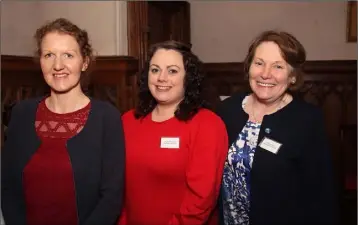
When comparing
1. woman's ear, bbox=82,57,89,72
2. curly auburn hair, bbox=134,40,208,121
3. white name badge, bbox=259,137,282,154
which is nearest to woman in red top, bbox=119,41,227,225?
curly auburn hair, bbox=134,40,208,121

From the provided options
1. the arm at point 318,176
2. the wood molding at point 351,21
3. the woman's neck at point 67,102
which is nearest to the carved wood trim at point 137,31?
the woman's neck at point 67,102

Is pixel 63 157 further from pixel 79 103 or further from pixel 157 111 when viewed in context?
pixel 157 111

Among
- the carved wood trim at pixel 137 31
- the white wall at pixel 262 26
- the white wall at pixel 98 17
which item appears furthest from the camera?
the white wall at pixel 262 26

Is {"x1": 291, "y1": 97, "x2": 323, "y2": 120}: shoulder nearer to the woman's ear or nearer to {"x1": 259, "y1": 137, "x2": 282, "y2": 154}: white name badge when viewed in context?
{"x1": 259, "y1": 137, "x2": 282, "y2": 154}: white name badge

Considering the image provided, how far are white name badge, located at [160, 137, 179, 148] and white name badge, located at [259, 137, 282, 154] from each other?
1.19 ft

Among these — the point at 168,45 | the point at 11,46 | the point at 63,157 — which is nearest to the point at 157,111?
the point at 168,45

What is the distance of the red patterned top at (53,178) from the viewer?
157 cm

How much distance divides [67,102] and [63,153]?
8.7 inches

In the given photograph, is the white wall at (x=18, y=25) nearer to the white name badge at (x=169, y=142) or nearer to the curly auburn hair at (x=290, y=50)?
the white name badge at (x=169, y=142)

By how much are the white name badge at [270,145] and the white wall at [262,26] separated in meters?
3.02

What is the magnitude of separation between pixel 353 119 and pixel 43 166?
373cm

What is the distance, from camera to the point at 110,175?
1630mm

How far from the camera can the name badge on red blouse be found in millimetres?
1778

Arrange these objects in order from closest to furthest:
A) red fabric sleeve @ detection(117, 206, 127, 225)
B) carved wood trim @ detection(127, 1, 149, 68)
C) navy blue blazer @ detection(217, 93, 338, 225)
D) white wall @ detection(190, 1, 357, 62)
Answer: navy blue blazer @ detection(217, 93, 338, 225), red fabric sleeve @ detection(117, 206, 127, 225), carved wood trim @ detection(127, 1, 149, 68), white wall @ detection(190, 1, 357, 62)
